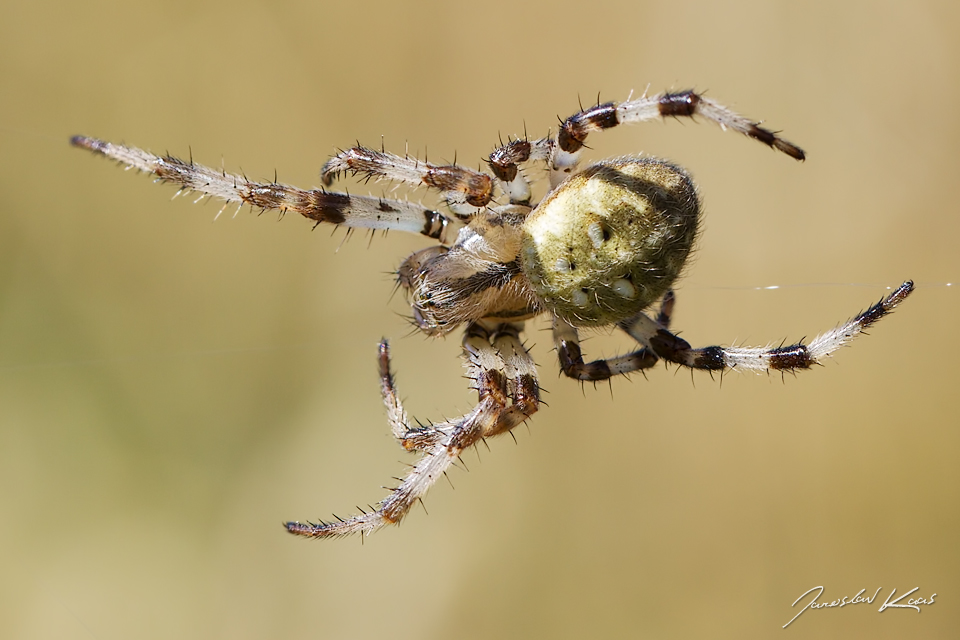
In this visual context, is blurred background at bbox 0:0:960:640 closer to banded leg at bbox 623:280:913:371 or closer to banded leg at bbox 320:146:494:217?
banded leg at bbox 623:280:913:371

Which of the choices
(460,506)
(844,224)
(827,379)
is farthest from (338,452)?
(844,224)

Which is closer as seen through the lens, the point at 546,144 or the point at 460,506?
the point at 546,144

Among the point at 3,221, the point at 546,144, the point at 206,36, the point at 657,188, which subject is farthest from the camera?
the point at 206,36

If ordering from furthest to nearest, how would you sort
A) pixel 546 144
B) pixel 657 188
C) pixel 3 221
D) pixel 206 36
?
pixel 206 36 → pixel 3 221 → pixel 546 144 → pixel 657 188

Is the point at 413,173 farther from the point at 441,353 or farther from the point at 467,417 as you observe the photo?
the point at 441,353

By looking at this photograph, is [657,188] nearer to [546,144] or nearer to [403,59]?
[546,144]
